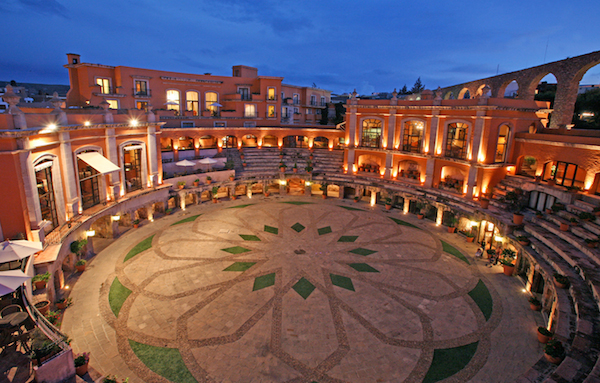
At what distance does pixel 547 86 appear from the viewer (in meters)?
48.4

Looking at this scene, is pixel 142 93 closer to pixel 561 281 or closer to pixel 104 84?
pixel 104 84

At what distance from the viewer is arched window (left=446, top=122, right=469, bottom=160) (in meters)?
29.6

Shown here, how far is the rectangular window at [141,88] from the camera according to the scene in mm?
39250

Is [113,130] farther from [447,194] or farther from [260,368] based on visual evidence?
[447,194]

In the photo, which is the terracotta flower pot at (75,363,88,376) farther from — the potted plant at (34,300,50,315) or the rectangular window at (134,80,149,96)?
the rectangular window at (134,80,149,96)

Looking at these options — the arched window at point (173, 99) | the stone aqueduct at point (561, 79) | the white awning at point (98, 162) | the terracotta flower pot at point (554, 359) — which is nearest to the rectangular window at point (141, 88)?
the arched window at point (173, 99)

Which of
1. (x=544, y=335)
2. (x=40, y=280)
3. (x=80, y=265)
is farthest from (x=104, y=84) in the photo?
(x=544, y=335)

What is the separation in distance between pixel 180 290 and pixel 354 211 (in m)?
19.2

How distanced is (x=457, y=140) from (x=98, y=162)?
30.7m

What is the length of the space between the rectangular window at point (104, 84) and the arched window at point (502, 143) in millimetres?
42903

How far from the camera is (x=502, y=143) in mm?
28344

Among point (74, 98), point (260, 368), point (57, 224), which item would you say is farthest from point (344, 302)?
point (74, 98)

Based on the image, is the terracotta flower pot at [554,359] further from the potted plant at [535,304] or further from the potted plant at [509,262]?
the potted plant at [509,262]

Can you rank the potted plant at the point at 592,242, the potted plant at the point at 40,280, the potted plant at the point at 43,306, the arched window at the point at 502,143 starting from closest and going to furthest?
the potted plant at the point at 43,306
the potted plant at the point at 40,280
the potted plant at the point at 592,242
the arched window at the point at 502,143
